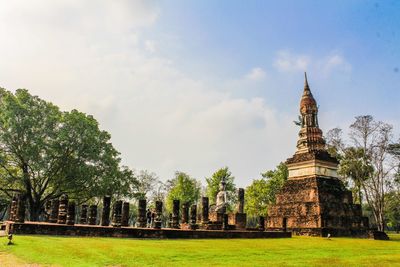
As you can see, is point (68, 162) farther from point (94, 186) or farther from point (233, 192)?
point (233, 192)

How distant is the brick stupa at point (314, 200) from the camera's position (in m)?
27.7

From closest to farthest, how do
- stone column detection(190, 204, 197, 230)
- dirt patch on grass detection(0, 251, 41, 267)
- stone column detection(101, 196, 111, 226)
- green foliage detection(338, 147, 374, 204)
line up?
dirt patch on grass detection(0, 251, 41, 267) → stone column detection(101, 196, 111, 226) → stone column detection(190, 204, 197, 230) → green foliage detection(338, 147, 374, 204)

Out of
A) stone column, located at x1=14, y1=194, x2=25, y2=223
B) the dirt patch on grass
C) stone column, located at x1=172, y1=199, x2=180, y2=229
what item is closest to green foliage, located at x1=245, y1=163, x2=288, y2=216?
stone column, located at x1=172, y1=199, x2=180, y2=229

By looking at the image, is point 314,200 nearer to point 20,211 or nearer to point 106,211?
point 106,211

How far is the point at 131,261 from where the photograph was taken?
9055 mm

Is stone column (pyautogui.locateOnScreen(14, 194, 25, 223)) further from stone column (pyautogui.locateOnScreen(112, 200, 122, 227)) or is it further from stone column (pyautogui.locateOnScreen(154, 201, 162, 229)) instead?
stone column (pyautogui.locateOnScreen(154, 201, 162, 229))

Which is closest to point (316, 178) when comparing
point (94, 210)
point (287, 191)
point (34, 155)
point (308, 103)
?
point (287, 191)

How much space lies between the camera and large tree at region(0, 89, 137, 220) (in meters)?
27.5

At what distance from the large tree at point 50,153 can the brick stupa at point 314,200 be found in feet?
50.8

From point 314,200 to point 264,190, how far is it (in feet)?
59.3

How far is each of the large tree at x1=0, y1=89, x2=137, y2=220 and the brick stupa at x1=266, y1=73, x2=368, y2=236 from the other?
15482mm

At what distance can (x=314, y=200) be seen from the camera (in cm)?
2847

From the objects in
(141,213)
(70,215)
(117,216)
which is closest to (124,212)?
(117,216)

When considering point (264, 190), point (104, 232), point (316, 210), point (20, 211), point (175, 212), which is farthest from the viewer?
point (264, 190)
